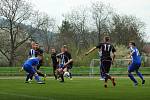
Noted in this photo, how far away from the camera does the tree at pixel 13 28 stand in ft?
237

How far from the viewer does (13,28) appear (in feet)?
246

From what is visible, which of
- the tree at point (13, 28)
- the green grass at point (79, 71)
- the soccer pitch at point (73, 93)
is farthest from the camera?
the tree at point (13, 28)

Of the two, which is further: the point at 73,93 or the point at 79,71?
the point at 79,71

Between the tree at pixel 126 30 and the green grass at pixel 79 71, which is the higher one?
the tree at pixel 126 30

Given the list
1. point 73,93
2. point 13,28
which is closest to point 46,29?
point 13,28

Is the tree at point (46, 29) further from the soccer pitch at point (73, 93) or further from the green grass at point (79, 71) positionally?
the soccer pitch at point (73, 93)

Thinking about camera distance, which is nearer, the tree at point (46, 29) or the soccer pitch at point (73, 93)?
the soccer pitch at point (73, 93)

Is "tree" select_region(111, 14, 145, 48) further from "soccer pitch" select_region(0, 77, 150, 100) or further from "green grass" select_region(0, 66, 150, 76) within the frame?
"soccer pitch" select_region(0, 77, 150, 100)

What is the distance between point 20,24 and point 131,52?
5595 centimetres

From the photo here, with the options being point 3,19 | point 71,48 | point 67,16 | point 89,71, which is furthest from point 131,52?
point 67,16

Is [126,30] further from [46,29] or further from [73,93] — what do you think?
[73,93]

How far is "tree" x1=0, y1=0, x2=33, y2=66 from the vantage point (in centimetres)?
7231

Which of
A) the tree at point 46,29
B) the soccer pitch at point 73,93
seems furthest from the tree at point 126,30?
the soccer pitch at point 73,93

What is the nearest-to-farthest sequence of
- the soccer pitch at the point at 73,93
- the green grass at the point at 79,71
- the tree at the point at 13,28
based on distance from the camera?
the soccer pitch at the point at 73,93 → the green grass at the point at 79,71 → the tree at the point at 13,28
